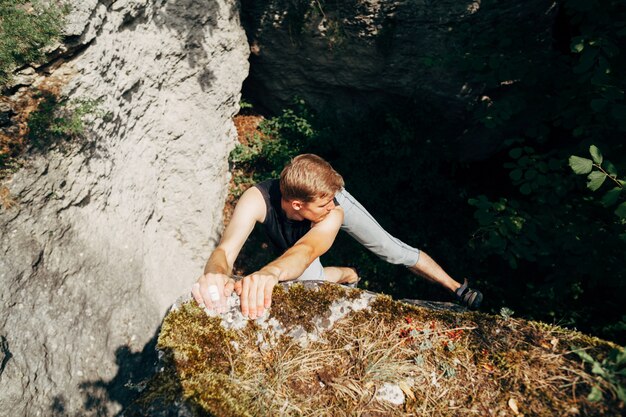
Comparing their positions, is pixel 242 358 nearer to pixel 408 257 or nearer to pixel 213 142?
pixel 408 257

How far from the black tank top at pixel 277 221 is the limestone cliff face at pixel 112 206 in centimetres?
170

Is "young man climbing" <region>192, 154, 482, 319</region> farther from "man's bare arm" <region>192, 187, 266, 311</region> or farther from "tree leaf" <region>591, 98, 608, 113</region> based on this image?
"tree leaf" <region>591, 98, 608, 113</region>

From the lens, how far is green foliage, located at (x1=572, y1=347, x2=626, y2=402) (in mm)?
1688

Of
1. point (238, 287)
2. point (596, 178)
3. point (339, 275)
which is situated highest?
point (596, 178)

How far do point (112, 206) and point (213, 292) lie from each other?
2.40 m

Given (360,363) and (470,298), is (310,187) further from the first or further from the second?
(470,298)

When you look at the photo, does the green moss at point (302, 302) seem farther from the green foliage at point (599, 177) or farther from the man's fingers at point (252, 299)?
the green foliage at point (599, 177)

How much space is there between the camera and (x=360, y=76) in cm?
591

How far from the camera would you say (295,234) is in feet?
11.7

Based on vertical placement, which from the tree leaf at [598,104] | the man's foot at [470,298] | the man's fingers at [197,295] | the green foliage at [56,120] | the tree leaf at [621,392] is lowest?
the man's foot at [470,298]

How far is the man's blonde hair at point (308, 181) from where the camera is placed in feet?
10.1

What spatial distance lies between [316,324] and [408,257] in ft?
6.47

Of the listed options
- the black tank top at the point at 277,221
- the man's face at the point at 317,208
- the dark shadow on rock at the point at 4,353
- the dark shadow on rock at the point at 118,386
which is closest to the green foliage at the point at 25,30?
the dark shadow on rock at the point at 4,353

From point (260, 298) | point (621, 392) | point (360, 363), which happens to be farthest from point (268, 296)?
point (621, 392)
